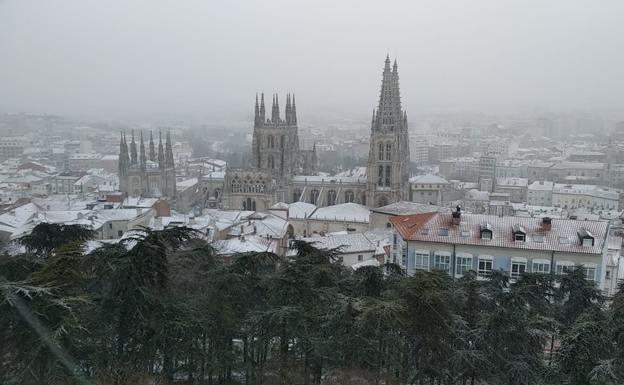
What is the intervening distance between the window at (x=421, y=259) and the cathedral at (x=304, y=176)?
1033 inches

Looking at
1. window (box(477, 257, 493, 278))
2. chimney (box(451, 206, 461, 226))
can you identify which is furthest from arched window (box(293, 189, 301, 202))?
window (box(477, 257, 493, 278))

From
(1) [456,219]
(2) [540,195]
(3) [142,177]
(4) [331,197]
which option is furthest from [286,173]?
(1) [456,219]

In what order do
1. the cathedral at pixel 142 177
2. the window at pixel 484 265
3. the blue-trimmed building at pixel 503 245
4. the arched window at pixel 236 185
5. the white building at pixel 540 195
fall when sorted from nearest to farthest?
the blue-trimmed building at pixel 503 245
the window at pixel 484 265
the arched window at pixel 236 185
the cathedral at pixel 142 177
the white building at pixel 540 195

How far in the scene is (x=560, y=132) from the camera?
10412cm

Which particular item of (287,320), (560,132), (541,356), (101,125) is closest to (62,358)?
(287,320)

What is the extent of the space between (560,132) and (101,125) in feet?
264

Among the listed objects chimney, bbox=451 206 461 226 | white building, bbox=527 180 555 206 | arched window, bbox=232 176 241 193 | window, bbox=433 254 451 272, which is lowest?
Answer: white building, bbox=527 180 555 206

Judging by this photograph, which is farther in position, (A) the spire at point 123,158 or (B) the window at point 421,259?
(A) the spire at point 123,158

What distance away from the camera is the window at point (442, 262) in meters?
18.7

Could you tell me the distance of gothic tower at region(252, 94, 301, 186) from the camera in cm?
5049

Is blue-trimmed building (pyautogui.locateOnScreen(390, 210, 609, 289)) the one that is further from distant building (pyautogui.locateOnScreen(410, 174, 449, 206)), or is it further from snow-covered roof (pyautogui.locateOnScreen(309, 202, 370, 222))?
distant building (pyautogui.locateOnScreen(410, 174, 449, 206))

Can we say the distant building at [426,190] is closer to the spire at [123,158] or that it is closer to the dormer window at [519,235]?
the spire at [123,158]

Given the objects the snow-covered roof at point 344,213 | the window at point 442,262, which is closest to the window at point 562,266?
the window at point 442,262

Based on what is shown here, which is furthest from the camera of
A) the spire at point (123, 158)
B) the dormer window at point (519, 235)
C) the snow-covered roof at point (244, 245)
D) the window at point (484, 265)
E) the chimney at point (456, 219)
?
the spire at point (123, 158)
